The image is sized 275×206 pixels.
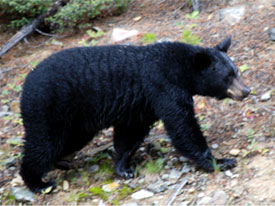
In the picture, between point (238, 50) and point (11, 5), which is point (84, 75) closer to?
point (238, 50)

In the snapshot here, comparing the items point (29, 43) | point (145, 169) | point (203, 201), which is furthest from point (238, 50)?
point (29, 43)

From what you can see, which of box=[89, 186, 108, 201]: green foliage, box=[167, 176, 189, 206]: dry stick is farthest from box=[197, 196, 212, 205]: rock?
box=[89, 186, 108, 201]: green foliage

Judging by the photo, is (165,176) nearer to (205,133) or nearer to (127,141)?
(127,141)

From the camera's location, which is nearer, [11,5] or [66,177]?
[66,177]

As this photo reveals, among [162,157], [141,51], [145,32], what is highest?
[141,51]

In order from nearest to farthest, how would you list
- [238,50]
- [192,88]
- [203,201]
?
[203,201] < [192,88] < [238,50]

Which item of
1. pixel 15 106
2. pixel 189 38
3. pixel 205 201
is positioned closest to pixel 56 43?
pixel 15 106

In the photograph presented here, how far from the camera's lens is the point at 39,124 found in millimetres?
4582

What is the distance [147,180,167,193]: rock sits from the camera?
4.56m

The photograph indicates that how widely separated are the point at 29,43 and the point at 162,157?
16.0 feet

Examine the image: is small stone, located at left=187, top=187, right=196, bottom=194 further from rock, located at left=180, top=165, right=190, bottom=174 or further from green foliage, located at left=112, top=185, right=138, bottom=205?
green foliage, located at left=112, top=185, right=138, bottom=205

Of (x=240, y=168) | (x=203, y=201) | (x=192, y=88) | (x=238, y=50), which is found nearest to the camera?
(x=203, y=201)

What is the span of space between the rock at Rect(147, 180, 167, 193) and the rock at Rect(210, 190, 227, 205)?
70cm

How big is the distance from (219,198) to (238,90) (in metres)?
1.47
